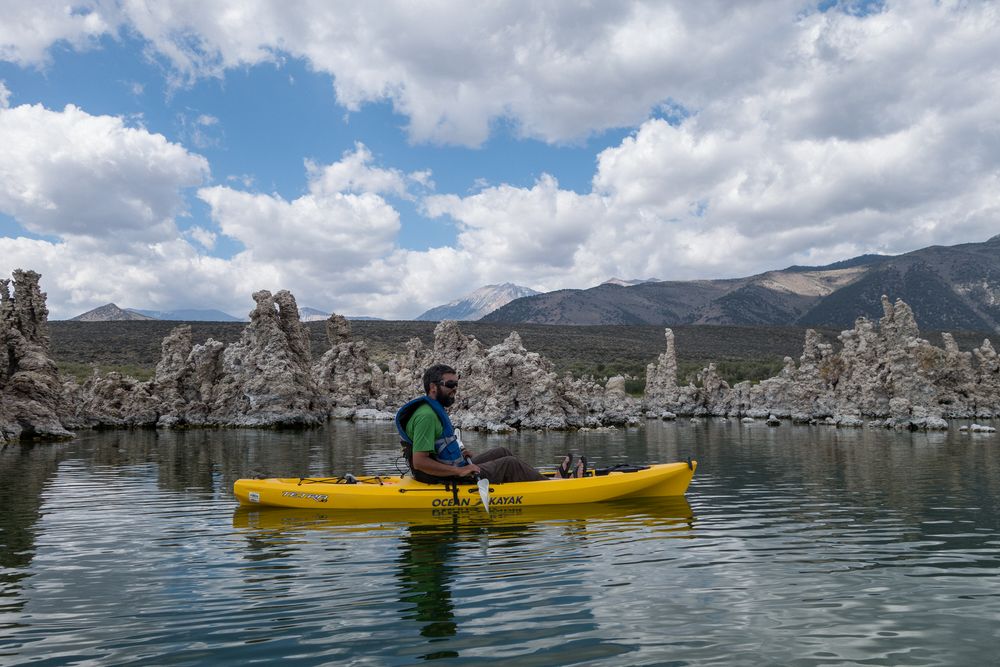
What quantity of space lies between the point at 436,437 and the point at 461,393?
38.4m

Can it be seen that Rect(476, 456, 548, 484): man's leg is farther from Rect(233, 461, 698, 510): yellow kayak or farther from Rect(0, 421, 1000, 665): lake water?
Rect(0, 421, 1000, 665): lake water

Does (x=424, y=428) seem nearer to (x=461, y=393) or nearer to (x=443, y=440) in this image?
(x=443, y=440)

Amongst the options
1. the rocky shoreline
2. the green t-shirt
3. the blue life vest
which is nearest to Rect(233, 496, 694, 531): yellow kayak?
the blue life vest

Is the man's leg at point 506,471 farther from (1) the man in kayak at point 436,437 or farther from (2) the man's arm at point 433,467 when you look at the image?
(2) the man's arm at point 433,467

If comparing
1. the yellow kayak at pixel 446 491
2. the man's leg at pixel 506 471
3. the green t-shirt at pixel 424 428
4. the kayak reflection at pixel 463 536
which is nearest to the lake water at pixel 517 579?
the kayak reflection at pixel 463 536

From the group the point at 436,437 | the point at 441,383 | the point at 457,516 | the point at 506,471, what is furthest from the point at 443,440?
the point at 506,471

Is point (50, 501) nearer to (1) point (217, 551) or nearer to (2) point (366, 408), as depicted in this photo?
(1) point (217, 551)

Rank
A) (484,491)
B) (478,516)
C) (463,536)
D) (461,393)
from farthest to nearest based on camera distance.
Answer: (461,393) → (478,516) → (484,491) → (463,536)

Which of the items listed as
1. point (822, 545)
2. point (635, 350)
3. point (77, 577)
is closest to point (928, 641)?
point (822, 545)

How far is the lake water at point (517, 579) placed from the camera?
6750 mm

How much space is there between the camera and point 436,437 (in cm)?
1358

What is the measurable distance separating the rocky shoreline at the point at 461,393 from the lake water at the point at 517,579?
27685 mm

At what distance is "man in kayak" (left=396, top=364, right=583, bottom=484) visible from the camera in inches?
511

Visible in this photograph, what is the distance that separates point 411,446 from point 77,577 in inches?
243
